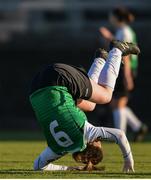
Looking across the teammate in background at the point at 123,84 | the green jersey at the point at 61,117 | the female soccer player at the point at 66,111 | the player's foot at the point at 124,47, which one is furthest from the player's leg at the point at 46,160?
the teammate in background at the point at 123,84

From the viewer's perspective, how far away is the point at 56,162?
1159 centimetres

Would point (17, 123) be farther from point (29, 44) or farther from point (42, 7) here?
point (42, 7)

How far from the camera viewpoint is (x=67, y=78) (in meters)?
9.70

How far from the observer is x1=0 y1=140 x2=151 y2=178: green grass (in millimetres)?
9289

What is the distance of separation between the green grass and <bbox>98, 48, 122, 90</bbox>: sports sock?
86cm

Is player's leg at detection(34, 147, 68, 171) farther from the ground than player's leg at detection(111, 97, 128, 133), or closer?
farther from the ground

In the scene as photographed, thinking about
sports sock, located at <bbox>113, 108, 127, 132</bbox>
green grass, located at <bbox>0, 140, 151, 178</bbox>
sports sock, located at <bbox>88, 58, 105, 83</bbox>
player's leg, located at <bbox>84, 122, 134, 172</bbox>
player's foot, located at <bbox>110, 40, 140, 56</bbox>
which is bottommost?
sports sock, located at <bbox>113, 108, 127, 132</bbox>

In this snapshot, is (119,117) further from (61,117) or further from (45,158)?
(61,117)

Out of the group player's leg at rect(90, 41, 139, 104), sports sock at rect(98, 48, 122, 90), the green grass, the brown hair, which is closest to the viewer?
the green grass

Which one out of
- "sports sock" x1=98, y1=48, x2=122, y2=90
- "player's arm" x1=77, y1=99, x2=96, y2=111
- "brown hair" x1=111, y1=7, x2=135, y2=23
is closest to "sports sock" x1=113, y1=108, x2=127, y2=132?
"brown hair" x1=111, y1=7, x2=135, y2=23

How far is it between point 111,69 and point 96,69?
0.30m

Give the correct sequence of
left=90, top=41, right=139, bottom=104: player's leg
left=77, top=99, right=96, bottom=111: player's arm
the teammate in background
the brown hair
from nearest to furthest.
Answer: left=90, top=41, right=139, bottom=104: player's leg < left=77, top=99, right=96, bottom=111: player's arm < the teammate in background < the brown hair

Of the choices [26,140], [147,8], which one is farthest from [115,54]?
[147,8]

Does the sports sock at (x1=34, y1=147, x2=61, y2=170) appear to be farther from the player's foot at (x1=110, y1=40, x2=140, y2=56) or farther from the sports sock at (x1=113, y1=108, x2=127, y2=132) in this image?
the sports sock at (x1=113, y1=108, x2=127, y2=132)
